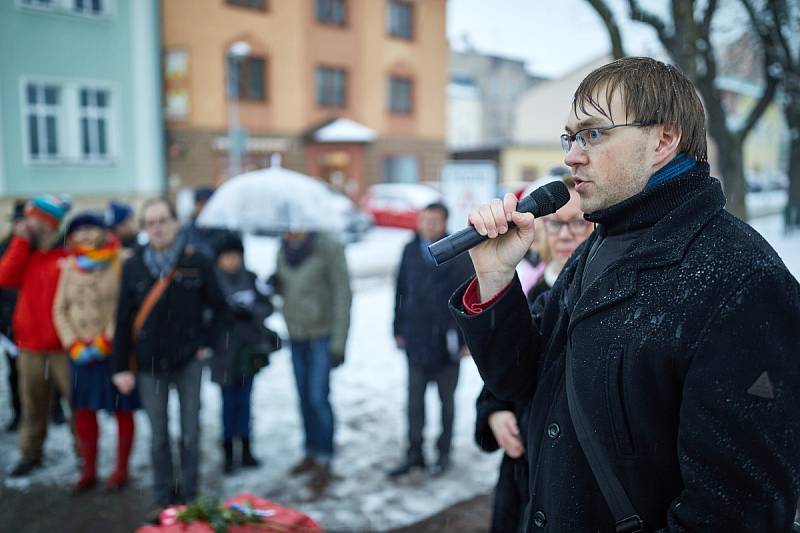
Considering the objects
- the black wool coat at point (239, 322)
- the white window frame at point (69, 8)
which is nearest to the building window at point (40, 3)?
the white window frame at point (69, 8)

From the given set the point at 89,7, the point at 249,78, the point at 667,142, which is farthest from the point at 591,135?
the point at 249,78

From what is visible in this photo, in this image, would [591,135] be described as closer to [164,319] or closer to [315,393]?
[164,319]

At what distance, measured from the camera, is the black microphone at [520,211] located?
1.66 meters

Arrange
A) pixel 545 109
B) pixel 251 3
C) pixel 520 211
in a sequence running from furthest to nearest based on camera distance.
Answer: pixel 545 109, pixel 251 3, pixel 520 211

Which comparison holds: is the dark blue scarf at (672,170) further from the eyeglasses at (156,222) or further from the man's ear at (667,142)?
the eyeglasses at (156,222)

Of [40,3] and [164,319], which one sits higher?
[40,3]

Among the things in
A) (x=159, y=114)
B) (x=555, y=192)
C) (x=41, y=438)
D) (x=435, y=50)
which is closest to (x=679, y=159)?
(x=555, y=192)

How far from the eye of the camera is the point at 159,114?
67.4 ft

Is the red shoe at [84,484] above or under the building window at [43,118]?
under

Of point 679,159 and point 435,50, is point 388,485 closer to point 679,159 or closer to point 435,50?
point 679,159

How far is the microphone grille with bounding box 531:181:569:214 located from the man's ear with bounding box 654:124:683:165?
33 centimetres

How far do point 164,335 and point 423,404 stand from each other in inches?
75.7

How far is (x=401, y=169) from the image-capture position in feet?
99.3

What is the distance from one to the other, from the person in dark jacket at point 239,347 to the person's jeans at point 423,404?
3.73 feet
